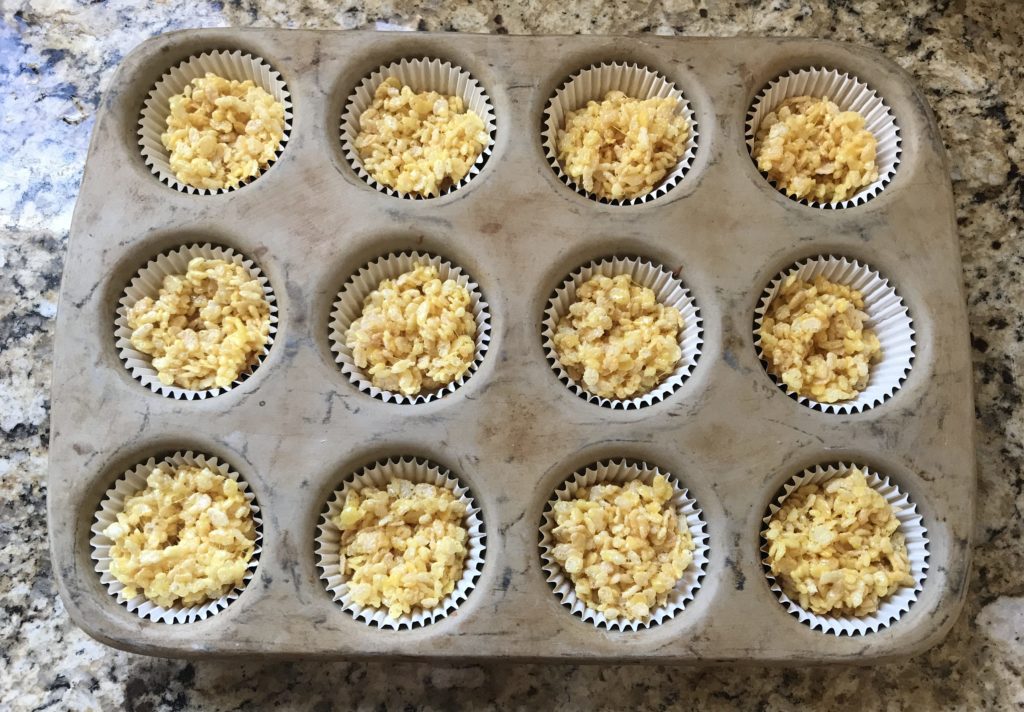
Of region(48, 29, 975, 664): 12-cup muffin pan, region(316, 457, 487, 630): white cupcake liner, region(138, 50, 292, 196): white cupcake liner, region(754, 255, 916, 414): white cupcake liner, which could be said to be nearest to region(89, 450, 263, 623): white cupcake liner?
region(48, 29, 975, 664): 12-cup muffin pan

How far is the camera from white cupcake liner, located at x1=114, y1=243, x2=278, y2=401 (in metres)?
1.27

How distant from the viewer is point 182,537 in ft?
3.98

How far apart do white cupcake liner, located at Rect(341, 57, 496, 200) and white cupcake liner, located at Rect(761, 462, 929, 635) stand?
75 centimetres

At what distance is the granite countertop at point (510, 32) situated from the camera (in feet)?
4.27

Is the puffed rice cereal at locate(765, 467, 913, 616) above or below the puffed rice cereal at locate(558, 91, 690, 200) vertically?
below

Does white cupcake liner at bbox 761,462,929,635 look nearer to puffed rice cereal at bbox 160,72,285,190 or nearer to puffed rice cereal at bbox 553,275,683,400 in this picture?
puffed rice cereal at bbox 553,275,683,400

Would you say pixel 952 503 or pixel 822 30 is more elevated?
pixel 822 30

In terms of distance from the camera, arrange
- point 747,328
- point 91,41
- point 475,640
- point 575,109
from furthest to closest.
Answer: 1. point 91,41
2. point 575,109
3. point 747,328
4. point 475,640

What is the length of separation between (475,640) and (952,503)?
76cm

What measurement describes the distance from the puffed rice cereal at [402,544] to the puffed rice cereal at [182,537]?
0.52 ft

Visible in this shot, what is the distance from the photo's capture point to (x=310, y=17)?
5.08 ft

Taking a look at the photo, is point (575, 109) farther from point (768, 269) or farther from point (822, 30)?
point (822, 30)

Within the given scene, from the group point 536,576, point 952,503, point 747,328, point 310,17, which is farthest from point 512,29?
point 952,503

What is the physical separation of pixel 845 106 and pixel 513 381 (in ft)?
2.59
